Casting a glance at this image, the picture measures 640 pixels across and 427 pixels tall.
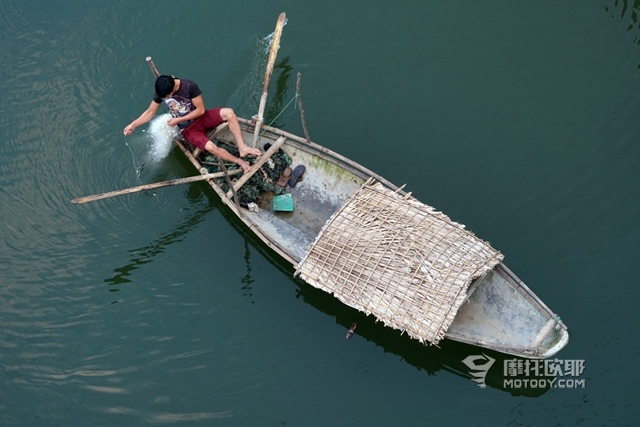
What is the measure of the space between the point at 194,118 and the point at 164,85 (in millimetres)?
818

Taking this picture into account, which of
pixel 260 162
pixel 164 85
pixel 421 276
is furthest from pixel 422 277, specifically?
pixel 164 85

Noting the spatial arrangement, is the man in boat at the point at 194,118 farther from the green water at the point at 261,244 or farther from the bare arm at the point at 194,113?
the green water at the point at 261,244

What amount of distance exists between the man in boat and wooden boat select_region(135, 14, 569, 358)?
575 millimetres

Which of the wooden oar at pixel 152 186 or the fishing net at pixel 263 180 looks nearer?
the wooden oar at pixel 152 186

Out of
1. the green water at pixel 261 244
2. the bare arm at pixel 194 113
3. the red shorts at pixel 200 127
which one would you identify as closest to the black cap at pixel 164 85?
the bare arm at pixel 194 113

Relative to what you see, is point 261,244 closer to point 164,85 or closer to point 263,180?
point 263,180

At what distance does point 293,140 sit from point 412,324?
10.7 ft

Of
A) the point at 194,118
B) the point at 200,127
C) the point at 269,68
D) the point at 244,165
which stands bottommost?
the point at 244,165

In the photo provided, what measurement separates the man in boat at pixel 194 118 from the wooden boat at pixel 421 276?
1.89 ft

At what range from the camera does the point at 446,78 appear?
9375 millimetres

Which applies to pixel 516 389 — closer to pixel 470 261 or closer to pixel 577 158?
pixel 470 261

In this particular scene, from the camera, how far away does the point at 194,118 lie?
8.20 m

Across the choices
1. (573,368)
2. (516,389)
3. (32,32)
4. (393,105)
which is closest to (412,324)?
(516,389)

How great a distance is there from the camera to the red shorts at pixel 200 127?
8289 millimetres
